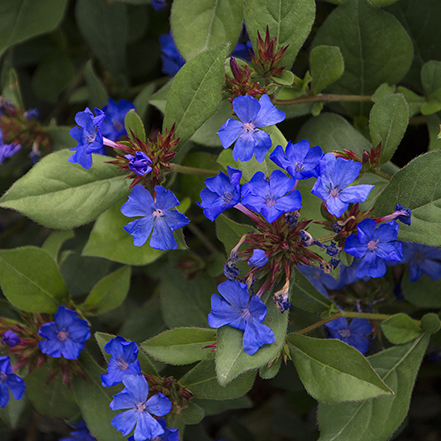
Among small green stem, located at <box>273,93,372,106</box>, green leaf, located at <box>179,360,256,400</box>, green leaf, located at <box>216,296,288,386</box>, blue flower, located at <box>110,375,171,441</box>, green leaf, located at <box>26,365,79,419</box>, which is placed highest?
small green stem, located at <box>273,93,372,106</box>

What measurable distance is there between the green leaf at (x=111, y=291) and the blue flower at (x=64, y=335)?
0.14 metres

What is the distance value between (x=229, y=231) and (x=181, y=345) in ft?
1.32

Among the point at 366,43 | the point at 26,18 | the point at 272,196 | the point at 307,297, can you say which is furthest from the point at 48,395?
the point at 366,43

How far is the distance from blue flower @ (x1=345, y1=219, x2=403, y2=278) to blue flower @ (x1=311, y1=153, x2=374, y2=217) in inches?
3.1

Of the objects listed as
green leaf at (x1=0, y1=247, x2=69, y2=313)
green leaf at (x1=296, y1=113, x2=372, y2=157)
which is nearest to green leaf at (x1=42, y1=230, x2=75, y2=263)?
green leaf at (x1=0, y1=247, x2=69, y2=313)

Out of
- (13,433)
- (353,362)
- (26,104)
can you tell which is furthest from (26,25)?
(13,433)

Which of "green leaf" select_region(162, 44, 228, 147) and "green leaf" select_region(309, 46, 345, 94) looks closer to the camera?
"green leaf" select_region(162, 44, 228, 147)

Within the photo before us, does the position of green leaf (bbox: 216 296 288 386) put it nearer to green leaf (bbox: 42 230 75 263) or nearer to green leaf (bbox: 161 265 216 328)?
green leaf (bbox: 161 265 216 328)

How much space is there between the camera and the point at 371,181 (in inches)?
67.1

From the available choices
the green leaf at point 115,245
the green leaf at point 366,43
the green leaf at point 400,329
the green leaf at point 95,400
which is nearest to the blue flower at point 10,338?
the green leaf at point 95,400

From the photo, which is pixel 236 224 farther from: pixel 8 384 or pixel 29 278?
pixel 8 384

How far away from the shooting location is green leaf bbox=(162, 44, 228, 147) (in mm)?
1438

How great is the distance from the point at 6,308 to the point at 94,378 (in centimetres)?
56

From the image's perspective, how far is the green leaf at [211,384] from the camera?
1.57m
